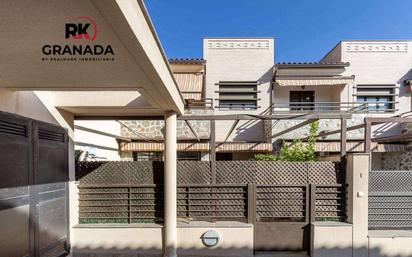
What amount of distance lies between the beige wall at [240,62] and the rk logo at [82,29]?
40.4ft

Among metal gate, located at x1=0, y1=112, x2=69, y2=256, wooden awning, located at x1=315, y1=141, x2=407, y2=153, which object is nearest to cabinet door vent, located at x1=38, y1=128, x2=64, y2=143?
metal gate, located at x1=0, y1=112, x2=69, y2=256

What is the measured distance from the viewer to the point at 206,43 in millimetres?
15516

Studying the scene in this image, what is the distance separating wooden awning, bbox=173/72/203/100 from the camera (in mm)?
13523

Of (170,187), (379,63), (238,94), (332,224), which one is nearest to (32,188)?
(170,187)

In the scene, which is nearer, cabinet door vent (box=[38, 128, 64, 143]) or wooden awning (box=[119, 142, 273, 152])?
cabinet door vent (box=[38, 128, 64, 143])

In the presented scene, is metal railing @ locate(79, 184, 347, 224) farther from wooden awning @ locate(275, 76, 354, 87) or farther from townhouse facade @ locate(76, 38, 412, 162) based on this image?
wooden awning @ locate(275, 76, 354, 87)

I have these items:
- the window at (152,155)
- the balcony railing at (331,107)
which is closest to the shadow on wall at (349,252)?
the window at (152,155)

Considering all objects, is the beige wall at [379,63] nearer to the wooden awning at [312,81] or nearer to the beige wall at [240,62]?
the wooden awning at [312,81]

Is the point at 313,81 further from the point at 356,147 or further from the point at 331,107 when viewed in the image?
the point at 356,147

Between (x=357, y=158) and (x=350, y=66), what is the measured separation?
1142 cm

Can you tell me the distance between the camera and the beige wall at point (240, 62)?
15.2m

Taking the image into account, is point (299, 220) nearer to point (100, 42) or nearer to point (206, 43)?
point (100, 42)

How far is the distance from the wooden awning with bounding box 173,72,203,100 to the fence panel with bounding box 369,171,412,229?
9.30 metres

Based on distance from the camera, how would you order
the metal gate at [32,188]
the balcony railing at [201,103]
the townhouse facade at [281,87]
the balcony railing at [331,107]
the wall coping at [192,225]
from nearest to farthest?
the metal gate at [32,188], the wall coping at [192,225], the balcony railing at [201,103], the townhouse facade at [281,87], the balcony railing at [331,107]
